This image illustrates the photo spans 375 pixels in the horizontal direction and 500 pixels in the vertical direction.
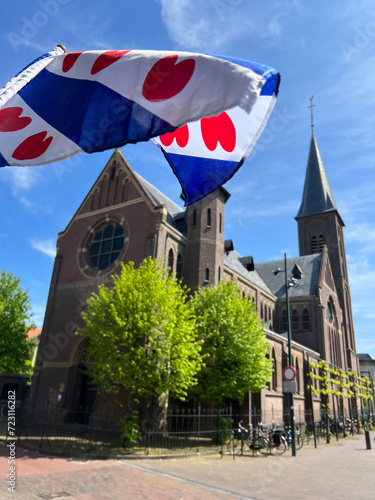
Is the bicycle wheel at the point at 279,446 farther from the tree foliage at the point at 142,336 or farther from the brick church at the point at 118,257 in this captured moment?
the brick church at the point at 118,257

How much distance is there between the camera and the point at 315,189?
217ft

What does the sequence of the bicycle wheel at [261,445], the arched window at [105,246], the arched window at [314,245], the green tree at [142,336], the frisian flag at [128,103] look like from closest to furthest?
the frisian flag at [128,103], the green tree at [142,336], the bicycle wheel at [261,445], the arched window at [105,246], the arched window at [314,245]

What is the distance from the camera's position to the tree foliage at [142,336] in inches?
721

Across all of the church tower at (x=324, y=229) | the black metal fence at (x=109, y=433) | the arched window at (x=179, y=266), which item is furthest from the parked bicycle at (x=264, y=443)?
the church tower at (x=324, y=229)

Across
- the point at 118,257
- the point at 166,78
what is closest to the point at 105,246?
the point at 118,257

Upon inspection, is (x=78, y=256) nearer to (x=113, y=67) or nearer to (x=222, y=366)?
(x=222, y=366)

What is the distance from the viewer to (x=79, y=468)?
12578mm

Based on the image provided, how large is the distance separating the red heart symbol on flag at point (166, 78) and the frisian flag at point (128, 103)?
1 cm

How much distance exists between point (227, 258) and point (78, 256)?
15.1 m

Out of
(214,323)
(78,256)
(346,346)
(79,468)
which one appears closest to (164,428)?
(214,323)

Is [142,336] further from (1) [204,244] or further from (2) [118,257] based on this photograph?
(1) [204,244]

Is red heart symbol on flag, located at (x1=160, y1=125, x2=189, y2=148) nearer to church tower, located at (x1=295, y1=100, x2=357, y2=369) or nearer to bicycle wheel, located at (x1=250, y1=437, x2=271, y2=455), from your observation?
bicycle wheel, located at (x1=250, y1=437, x2=271, y2=455)

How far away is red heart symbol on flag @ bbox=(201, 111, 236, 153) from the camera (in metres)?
5.04

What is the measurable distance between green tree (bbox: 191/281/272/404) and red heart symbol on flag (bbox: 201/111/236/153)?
670 inches
